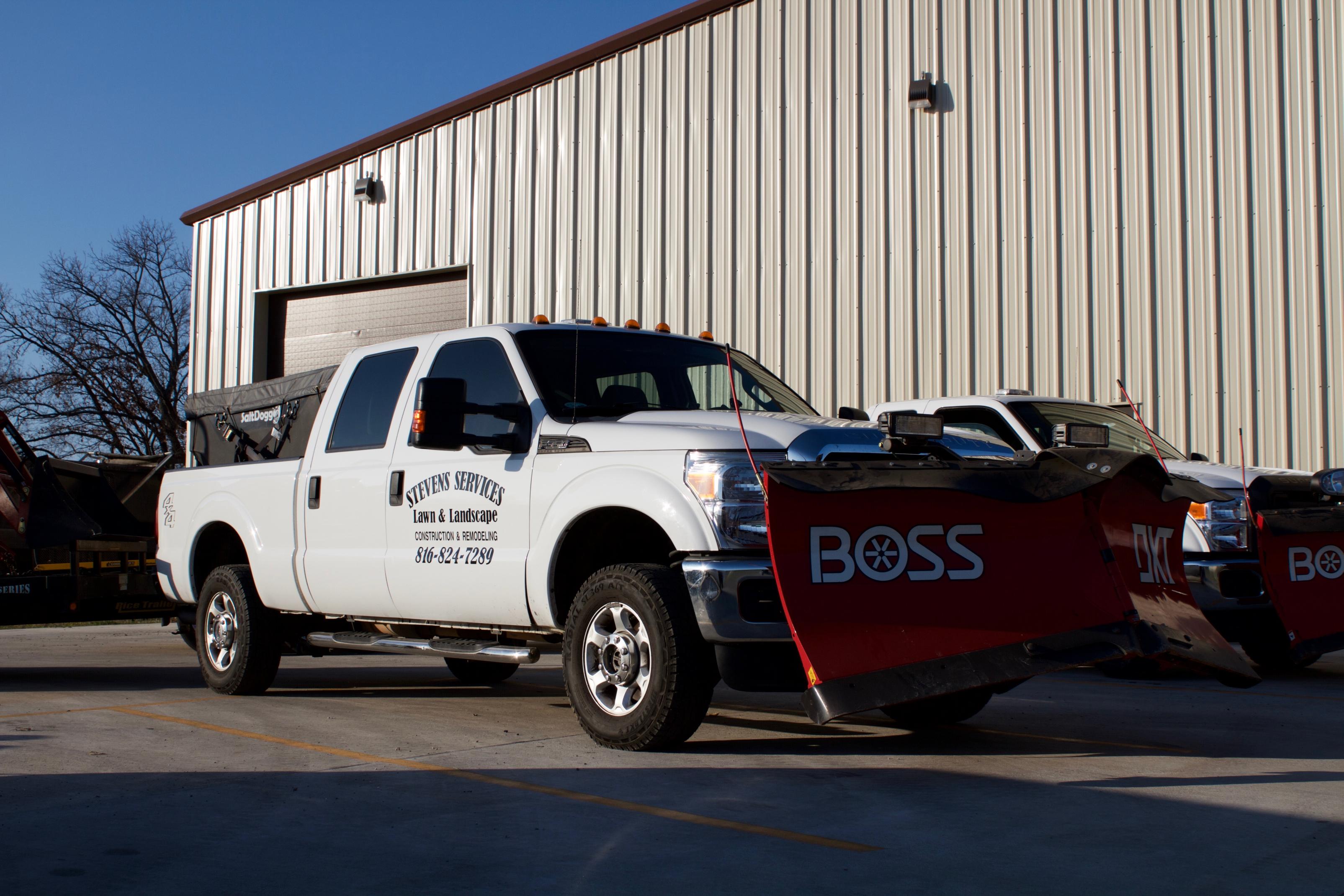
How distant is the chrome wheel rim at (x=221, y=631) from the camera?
25.3 ft

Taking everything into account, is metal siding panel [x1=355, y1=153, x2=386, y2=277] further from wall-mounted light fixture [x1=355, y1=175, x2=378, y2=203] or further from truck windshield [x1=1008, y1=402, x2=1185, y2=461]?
truck windshield [x1=1008, y1=402, x2=1185, y2=461]

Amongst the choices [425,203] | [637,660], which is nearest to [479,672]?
[637,660]

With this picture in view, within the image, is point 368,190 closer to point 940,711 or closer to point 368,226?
point 368,226

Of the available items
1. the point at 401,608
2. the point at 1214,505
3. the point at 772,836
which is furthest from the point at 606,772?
the point at 1214,505

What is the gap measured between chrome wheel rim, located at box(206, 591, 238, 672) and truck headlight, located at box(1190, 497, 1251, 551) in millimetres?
6023

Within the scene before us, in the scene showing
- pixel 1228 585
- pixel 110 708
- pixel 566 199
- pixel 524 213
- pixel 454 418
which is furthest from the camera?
pixel 524 213

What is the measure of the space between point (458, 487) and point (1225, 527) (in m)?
4.77

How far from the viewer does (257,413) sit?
8250 mm

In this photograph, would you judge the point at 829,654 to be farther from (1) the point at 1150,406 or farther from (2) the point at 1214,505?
(1) the point at 1150,406

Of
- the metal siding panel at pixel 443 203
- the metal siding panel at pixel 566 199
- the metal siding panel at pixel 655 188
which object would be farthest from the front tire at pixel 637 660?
the metal siding panel at pixel 443 203

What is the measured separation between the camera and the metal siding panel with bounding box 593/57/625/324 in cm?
1705

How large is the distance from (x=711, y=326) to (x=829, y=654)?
38.8 feet

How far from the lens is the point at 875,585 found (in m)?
4.73

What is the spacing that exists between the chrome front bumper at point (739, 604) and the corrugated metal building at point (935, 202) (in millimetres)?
9640
